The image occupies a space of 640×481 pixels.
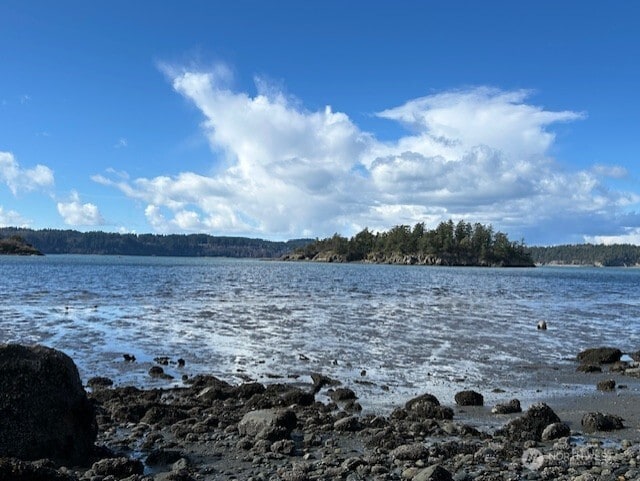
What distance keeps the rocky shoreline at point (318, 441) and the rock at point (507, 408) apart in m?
0.03

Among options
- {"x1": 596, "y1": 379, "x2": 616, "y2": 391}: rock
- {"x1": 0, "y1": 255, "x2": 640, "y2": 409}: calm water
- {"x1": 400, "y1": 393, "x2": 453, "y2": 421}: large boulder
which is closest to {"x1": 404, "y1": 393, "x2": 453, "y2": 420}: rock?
{"x1": 400, "y1": 393, "x2": 453, "y2": 421}: large boulder

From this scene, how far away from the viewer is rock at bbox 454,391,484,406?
55.4 ft

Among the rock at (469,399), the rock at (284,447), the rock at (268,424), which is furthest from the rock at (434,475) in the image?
the rock at (469,399)

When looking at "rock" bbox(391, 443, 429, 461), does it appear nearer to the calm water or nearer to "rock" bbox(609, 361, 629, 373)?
the calm water

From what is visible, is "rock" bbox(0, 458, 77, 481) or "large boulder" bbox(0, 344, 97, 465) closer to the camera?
"rock" bbox(0, 458, 77, 481)

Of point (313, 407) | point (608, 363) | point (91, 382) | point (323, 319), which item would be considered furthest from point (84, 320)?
point (608, 363)

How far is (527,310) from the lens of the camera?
1986 inches

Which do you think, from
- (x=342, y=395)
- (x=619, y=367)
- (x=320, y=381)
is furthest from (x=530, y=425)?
(x=619, y=367)

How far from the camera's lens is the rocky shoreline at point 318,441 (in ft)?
34.8

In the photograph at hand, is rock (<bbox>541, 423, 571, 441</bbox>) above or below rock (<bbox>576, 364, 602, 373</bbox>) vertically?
above

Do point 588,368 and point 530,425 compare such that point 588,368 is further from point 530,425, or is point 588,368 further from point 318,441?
point 318,441

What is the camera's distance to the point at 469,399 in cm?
1695

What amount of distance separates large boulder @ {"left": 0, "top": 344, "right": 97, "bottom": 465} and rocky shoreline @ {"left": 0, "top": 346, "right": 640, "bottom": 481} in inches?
1.8

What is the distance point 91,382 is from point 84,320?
18252 mm
